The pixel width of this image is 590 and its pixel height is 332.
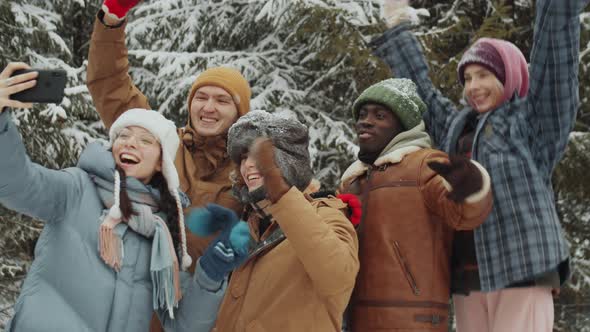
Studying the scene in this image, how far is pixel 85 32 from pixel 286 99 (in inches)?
181

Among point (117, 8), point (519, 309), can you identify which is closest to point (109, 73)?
point (117, 8)

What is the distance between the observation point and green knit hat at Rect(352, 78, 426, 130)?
388 cm

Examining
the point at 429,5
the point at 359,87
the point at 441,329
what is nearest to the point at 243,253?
the point at 441,329

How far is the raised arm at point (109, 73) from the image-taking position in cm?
412

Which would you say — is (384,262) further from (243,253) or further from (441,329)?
(243,253)

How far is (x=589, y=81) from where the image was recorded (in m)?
8.37

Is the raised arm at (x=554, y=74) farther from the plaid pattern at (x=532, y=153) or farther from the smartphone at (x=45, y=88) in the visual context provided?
the smartphone at (x=45, y=88)

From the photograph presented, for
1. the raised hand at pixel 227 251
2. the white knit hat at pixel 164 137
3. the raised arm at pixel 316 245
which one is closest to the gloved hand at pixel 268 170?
the raised arm at pixel 316 245

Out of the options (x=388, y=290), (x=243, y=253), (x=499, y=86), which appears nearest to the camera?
(x=243, y=253)

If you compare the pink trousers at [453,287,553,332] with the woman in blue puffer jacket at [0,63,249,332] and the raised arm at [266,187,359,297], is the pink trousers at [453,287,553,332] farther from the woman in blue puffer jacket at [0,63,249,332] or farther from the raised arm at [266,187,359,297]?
the woman in blue puffer jacket at [0,63,249,332]

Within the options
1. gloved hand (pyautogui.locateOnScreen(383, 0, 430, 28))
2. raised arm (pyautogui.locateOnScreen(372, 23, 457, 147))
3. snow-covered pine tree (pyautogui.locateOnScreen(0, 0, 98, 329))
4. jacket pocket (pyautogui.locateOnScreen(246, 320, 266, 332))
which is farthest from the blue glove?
snow-covered pine tree (pyautogui.locateOnScreen(0, 0, 98, 329))

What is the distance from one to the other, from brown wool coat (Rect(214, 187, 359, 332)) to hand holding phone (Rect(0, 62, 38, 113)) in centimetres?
104

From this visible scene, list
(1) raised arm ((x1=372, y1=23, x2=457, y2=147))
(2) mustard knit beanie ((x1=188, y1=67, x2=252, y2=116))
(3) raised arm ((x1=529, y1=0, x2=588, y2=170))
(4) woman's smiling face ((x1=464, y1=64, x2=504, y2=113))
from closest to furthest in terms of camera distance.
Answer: (3) raised arm ((x1=529, y1=0, x2=588, y2=170)) < (4) woman's smiling face ((x1=464, y1=64, x2=504, y2=113)) < (2) mustard knit beanie ((x1=188, y1=67, x2=252, y2=116)) < (1) raised arm ((x1=372, y1=23, x2=457, y2=147))

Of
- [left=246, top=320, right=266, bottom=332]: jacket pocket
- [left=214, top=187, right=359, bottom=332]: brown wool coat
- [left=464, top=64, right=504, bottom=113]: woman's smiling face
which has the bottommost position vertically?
[left=246, top=320, right=266, bottom=332]: jacket pocket
